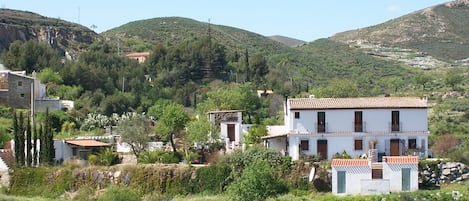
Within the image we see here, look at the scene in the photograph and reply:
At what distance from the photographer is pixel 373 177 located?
35.5m

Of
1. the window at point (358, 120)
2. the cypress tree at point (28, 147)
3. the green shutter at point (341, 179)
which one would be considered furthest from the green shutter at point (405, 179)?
the cypress tree at point (28, 147)

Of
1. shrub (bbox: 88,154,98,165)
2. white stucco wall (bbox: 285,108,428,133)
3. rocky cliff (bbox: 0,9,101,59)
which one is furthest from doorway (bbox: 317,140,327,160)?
rocky cliff (bbox: 0,9,101,59)

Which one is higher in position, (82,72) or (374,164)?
(82,72)

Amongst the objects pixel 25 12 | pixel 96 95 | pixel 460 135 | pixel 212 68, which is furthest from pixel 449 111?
pixel 25 12

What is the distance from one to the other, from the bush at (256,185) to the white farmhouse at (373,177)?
2.87 m

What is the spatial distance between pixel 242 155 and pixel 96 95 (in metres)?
26.8

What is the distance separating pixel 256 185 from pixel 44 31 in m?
68.0

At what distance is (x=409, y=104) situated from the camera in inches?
1545

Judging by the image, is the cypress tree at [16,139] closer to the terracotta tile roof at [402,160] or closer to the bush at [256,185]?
the bush at [256,185]

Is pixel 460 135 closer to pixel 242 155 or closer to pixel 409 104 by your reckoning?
pixel 409 104

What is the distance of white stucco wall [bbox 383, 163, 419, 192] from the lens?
115 ft

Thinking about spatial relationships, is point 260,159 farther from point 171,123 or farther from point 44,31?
point 44,31

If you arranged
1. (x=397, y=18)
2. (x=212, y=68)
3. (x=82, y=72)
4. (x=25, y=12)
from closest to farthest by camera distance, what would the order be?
(x=82, y=72)
(x=212, y=68)
(x=25, y=12)
(x=397, y=18)

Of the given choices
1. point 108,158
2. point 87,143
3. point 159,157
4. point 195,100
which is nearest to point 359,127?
point 159,157
